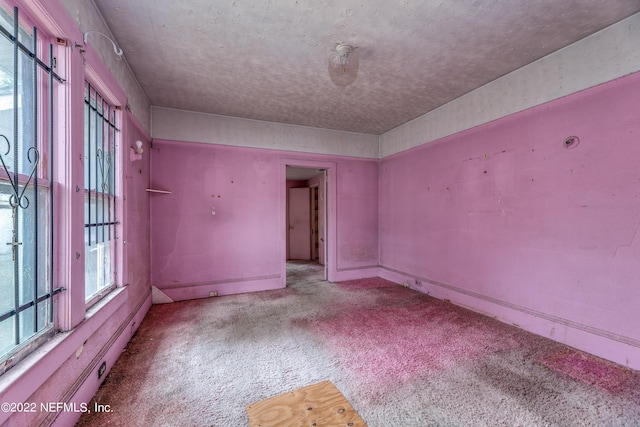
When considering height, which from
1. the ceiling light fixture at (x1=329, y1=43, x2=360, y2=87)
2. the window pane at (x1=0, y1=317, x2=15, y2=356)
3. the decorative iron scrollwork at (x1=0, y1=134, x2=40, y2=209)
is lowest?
the window pane at (x1=0, y1=317, x2=15, y2=356)

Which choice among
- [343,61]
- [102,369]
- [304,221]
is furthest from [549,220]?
[304,221]

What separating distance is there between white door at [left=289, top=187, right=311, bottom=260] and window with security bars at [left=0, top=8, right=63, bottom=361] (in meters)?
6.41

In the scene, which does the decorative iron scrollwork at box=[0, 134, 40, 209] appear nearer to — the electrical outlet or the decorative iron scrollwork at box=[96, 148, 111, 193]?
the decorative iron scrollwork at box=[96, 148, 111, 193]

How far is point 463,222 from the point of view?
3.48 metres

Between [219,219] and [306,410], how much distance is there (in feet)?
10.3

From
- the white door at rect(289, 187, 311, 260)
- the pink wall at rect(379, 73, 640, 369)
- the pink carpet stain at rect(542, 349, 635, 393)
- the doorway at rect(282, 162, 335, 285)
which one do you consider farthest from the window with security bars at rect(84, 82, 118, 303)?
the white door at rect(289, 187, 311, 260)

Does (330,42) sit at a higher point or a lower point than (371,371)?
higher

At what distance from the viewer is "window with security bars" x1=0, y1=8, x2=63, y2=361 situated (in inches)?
46.1

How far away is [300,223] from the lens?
311 inches

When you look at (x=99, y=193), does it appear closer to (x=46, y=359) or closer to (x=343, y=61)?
(x=46, y=359)

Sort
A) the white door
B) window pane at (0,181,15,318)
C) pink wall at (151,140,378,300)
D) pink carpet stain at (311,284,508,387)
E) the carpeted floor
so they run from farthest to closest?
the white door < pink wall at (151,140,378,300) < pink carpet stain at (311,284,508,387) < the carpeted floor < window pane at (0,181,15,318)

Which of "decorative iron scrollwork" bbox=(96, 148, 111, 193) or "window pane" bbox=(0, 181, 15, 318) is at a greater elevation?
"decorative iron scrollwork" bbox=(96, 148, 111, 193)

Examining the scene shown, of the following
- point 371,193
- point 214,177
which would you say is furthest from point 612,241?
point 214,177

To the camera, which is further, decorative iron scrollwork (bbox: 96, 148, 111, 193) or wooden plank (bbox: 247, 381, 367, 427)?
decorative iron scrollwork (bbox: 96, 148, 111, 193)
